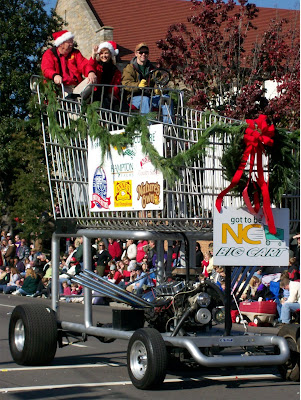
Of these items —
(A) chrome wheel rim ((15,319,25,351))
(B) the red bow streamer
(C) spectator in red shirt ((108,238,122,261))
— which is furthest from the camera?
(C) spectator in red shirt ((108,238,122,261))

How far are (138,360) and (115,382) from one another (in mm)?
635

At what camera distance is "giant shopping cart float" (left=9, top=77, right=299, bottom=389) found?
761cm

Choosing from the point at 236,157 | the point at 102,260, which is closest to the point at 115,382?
the point at 236,157

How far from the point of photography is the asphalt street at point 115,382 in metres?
7.55

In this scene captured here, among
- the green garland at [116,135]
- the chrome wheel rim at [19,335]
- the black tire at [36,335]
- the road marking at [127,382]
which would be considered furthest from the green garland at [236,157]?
the chrome wheel rim at [19,335]

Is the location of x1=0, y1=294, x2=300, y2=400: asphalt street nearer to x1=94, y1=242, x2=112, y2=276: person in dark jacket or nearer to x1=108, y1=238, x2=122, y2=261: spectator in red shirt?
x1=94, y1=242, x2=112, y2=276: person in dark jacket

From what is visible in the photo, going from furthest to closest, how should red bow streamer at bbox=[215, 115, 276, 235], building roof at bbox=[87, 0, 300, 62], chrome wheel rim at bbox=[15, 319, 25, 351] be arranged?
1. building roof at bbox=[87, 0, 300, 62]
2. chrome wheel rim at bbox=[15, 319, 25, 351]
3. red bow streamer at bbox=[215, 115, 276, 235]

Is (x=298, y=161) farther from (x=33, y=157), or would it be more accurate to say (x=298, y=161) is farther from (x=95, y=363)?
(x=33, y=157)

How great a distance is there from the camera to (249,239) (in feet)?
25.1

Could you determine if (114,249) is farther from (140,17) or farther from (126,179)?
(140,17)

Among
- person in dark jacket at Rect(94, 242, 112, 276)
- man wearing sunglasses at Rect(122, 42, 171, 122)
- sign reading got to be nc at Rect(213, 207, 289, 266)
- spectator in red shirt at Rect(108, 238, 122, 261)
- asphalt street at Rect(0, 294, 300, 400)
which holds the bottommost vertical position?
asphalt street at Rect(0, 294, 300, 400)

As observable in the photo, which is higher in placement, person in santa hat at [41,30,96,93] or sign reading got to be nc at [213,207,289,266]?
person in santa hat at [41,30,96,93]

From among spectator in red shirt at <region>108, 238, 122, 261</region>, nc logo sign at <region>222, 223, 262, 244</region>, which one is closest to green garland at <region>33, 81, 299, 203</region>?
nc logo sign at <region>222, 223, 262, 244</region>

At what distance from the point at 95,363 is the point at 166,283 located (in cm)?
168
